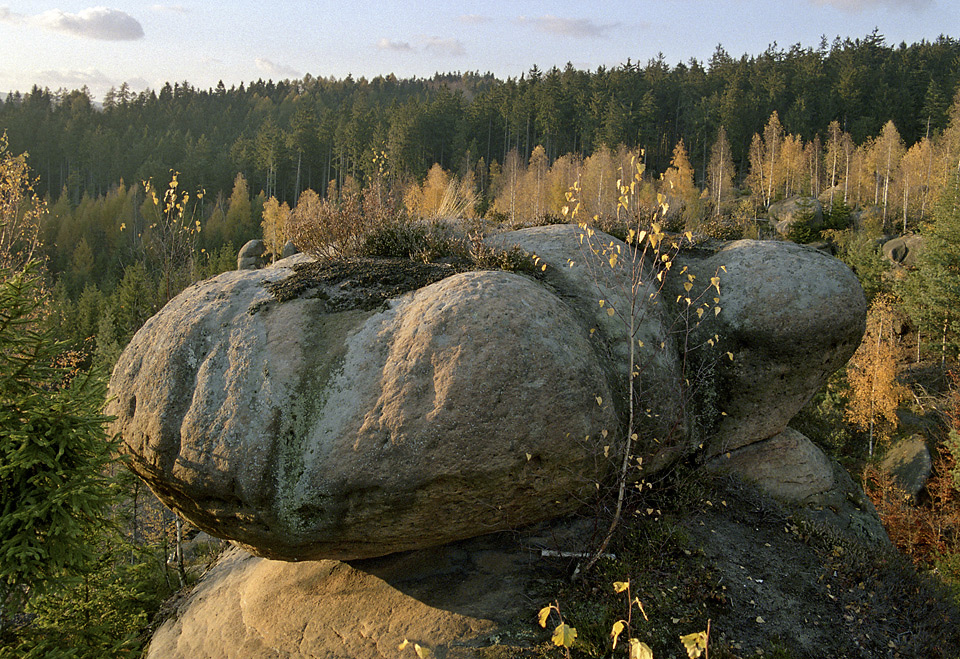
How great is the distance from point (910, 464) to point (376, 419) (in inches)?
1134

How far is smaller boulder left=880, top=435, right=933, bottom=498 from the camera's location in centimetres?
2483

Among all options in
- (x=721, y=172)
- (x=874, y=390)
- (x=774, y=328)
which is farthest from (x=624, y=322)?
(x=721, y=172)

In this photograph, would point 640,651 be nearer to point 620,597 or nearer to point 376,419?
point 376,419

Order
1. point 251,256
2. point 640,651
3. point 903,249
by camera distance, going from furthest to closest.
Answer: point 903,249 → point 251,256 → point 640,651

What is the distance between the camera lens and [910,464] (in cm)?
2572

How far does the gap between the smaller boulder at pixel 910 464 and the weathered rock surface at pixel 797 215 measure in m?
21.6

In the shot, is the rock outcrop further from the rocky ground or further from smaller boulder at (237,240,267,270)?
smaller boulder at (237,240,267,270)

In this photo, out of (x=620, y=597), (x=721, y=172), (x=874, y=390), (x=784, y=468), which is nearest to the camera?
(x=620, y=597)

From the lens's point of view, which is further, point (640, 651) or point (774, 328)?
point (774, 328)

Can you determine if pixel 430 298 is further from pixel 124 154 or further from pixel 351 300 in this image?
pixel 124 154

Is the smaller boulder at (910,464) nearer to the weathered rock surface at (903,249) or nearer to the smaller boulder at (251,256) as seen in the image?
the weathered rock surface at (903,249)

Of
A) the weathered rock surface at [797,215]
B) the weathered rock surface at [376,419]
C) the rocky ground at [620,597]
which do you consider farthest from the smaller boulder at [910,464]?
the weathered rock surface at [376,419]

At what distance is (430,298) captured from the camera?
18.2ft

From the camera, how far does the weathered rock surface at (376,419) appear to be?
4.96 m
